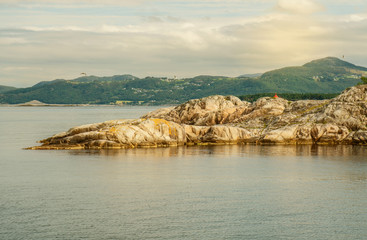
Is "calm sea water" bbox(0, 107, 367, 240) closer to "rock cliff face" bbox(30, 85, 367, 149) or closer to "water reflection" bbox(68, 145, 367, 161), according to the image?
"water reflection" bbox(68, 145, 367, 161)

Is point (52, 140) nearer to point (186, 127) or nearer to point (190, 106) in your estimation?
point (186, 127)

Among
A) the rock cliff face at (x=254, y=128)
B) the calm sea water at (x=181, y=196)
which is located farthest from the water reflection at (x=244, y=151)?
the rock cliff face at (x=254, y=128)

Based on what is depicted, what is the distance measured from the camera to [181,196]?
3575 cm

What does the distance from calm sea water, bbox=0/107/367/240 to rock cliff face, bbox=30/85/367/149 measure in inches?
274

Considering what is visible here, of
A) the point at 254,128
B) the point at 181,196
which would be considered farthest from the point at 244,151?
the point at 181,196

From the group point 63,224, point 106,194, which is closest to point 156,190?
point 106,194

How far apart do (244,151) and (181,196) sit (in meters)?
28.8

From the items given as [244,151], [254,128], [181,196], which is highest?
[254,128]

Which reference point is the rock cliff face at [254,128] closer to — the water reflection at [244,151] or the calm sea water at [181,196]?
the water reflection at [244,151]

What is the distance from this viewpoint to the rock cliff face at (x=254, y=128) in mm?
64938

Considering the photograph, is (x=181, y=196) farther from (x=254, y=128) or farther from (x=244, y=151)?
(x=254, y=128)

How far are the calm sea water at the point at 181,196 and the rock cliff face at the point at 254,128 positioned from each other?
6953 millimetres

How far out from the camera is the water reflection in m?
59.4

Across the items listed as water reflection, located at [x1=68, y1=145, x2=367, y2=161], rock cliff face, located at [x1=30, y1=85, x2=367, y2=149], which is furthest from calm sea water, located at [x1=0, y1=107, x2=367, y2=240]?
rock cliff face, located at [x1=30, y1=85, x2=367, y2=149]
